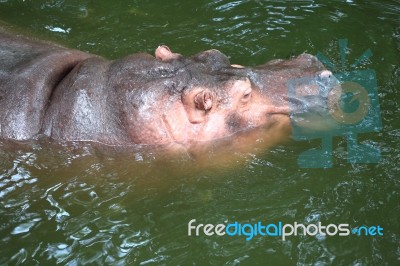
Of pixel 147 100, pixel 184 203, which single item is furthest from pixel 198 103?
pixel 184 203

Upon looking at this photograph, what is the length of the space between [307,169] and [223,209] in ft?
2.84

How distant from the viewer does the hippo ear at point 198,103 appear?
14.3ft

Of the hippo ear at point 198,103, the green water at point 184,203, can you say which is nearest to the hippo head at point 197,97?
the hippo ear at point 198,103

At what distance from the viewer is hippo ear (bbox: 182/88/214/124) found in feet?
14.3

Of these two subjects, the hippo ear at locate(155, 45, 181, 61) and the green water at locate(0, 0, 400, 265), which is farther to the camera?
the hippo ear at locate(155, 45, 181, 61)

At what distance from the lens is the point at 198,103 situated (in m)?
4.39

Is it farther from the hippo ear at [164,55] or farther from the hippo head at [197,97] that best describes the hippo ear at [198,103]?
the hippo ear at [164,55]

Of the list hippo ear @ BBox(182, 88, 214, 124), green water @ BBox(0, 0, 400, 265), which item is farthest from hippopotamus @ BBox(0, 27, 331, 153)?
green water @ BBox(0, 0, 400, 265)

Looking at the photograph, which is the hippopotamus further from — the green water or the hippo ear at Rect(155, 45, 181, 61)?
the green water

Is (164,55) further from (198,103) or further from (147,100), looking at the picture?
(198,103)

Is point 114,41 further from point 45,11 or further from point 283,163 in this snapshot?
point 283,163

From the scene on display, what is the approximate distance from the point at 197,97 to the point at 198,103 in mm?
50

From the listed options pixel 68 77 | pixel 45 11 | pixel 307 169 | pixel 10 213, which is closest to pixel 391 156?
pixel 307 169

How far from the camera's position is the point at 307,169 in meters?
4.94
